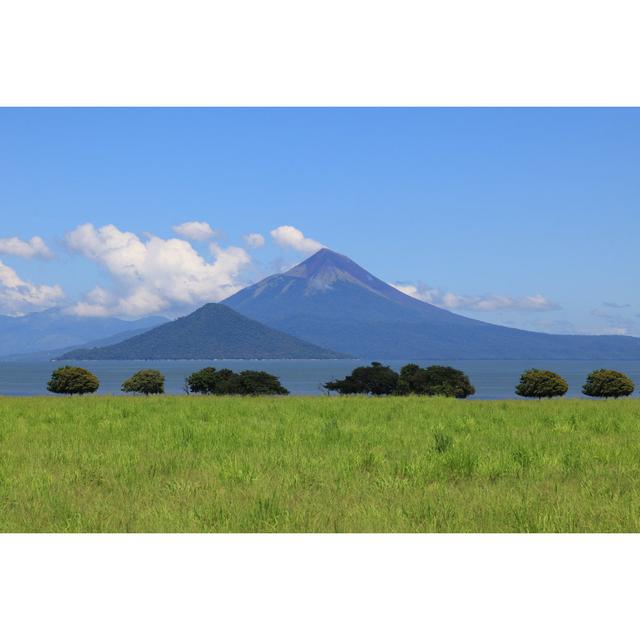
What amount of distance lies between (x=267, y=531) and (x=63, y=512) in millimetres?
2453

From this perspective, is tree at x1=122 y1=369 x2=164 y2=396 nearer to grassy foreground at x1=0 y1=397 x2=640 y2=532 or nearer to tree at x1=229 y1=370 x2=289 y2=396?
tree at x1=229 y1=370 x2=289 y2=396

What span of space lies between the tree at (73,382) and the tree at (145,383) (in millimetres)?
2682

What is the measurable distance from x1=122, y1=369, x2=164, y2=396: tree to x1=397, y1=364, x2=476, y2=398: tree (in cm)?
1361

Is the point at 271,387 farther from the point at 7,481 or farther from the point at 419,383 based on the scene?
the point at 7,481

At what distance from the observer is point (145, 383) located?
4322 cm

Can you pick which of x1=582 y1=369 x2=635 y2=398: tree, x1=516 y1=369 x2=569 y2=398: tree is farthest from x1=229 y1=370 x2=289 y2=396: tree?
x1=582 y1=369 x2=635 y2=398: tree

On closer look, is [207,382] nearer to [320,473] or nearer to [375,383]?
[375,383]

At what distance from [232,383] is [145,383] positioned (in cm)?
582

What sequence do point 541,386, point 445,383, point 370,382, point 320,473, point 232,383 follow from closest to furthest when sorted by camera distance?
point 320,473, point 541,386, point 232,383, point 370,382, point 445,383

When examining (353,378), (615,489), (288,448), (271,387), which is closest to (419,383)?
(353,378)

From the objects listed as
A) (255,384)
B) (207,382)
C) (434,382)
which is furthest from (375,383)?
(207,382)

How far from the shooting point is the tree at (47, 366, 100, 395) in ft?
133

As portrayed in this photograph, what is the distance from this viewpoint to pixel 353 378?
143ft

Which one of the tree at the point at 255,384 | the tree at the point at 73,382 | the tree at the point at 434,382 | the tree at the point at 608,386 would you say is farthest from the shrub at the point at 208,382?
the tree at the point at 608,386
